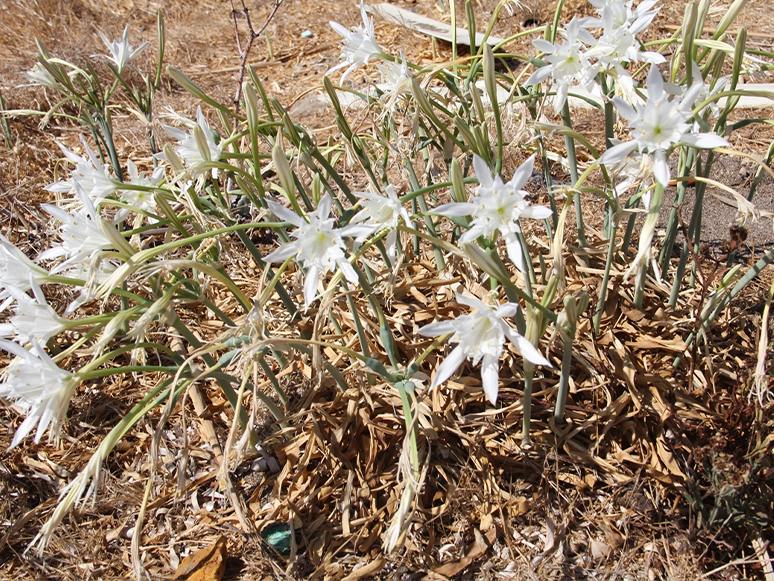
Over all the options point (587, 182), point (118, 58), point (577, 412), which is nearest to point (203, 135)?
point (118, 58)

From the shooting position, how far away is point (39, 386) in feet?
3.26

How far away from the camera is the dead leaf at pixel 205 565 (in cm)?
136

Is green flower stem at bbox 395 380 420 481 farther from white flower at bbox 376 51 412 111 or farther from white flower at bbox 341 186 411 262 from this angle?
white flower at bbox 376 51 412 111

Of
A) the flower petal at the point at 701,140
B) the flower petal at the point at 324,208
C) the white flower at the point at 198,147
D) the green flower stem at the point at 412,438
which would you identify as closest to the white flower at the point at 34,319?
the white flower at the point at 198,147

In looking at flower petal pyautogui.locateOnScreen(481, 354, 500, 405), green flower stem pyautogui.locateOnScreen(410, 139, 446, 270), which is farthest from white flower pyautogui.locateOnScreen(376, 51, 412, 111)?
flower petal pyautogui.locateOnScreen(481, 354, 500, 405)

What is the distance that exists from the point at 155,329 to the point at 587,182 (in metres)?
1.77

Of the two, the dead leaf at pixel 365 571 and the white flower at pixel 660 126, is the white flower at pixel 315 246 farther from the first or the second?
the dead leaf at pixel 365 571

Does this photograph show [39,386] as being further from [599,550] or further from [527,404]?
[599,550]

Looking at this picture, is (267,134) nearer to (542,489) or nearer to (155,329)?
(155,329)

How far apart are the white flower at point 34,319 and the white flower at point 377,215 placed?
1.90ft

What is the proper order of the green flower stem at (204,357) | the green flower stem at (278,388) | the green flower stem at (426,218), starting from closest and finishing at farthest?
1. the green flower stem at (204,357)
2. the green flower stem at (278,388)
3. the green flower stem at (426,218)

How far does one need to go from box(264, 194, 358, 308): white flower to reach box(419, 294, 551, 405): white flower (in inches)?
8.1

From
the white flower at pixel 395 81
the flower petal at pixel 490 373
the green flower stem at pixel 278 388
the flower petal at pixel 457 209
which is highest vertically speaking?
the white flower at pixel 395 81

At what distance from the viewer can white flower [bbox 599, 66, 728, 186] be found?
0.96 meters
